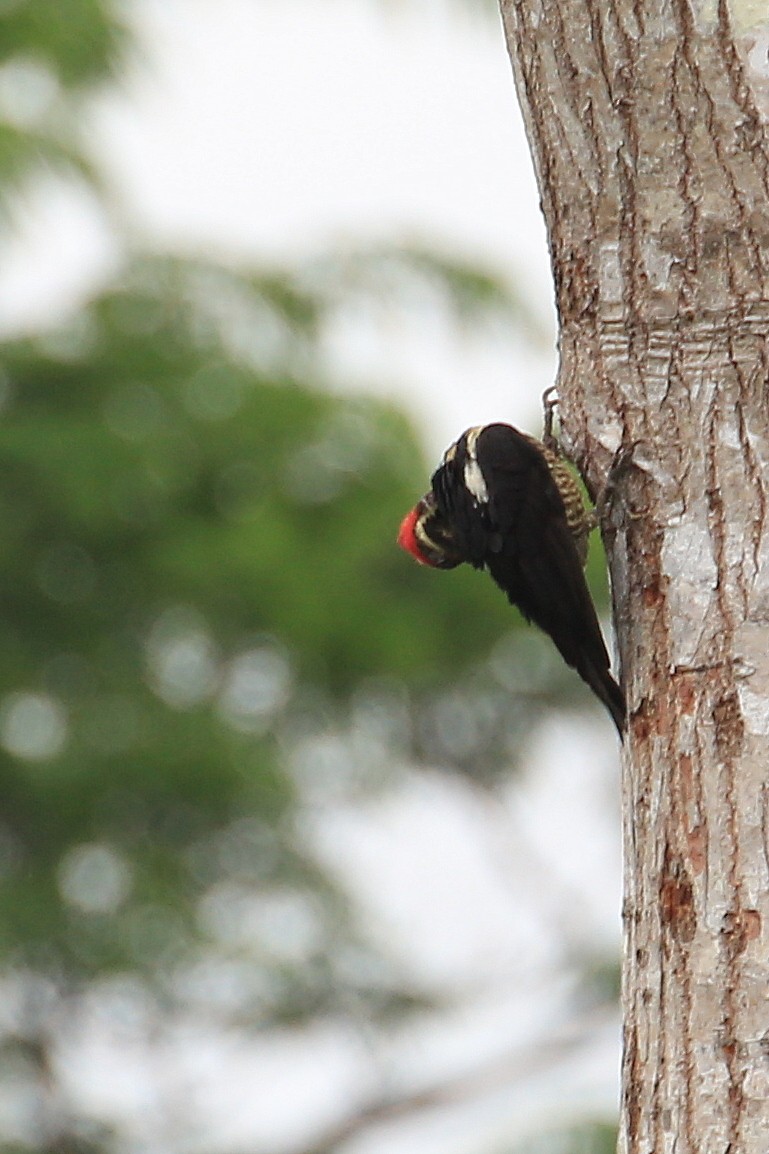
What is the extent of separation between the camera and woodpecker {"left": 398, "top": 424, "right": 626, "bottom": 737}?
4.03m

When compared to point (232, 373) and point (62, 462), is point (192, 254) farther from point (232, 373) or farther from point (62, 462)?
point (62, 462)

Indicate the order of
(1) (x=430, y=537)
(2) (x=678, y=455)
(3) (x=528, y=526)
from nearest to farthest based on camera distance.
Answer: (2) (x=678, y=455)
(3) (x=528, y=526)
(1) (x=430, y=537)

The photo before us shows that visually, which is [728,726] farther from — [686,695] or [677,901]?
[677,901]

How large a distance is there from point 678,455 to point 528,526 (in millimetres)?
1000

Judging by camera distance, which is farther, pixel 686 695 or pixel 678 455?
pixel 678 455

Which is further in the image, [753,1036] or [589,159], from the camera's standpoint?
[589,159]

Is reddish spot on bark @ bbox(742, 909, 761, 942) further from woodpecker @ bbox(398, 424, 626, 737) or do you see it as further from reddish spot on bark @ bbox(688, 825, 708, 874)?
woodpecker @ bbox(398, 424, 626, 737)

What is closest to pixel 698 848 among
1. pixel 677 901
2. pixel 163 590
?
pixel 677 901

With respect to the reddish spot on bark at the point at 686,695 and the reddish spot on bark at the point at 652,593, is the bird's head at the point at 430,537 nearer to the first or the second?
the reddish spot on bark at the point at 652,593

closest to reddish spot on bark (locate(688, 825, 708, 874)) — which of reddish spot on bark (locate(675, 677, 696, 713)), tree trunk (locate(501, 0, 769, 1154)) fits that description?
tree trunk (locate(501, 0, 769, 1154))

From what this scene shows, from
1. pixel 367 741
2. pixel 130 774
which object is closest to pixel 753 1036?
pixel 130 774

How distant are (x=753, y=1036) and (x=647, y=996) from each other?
21 cm

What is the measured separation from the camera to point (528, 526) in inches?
164

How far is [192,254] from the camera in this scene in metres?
9.34
